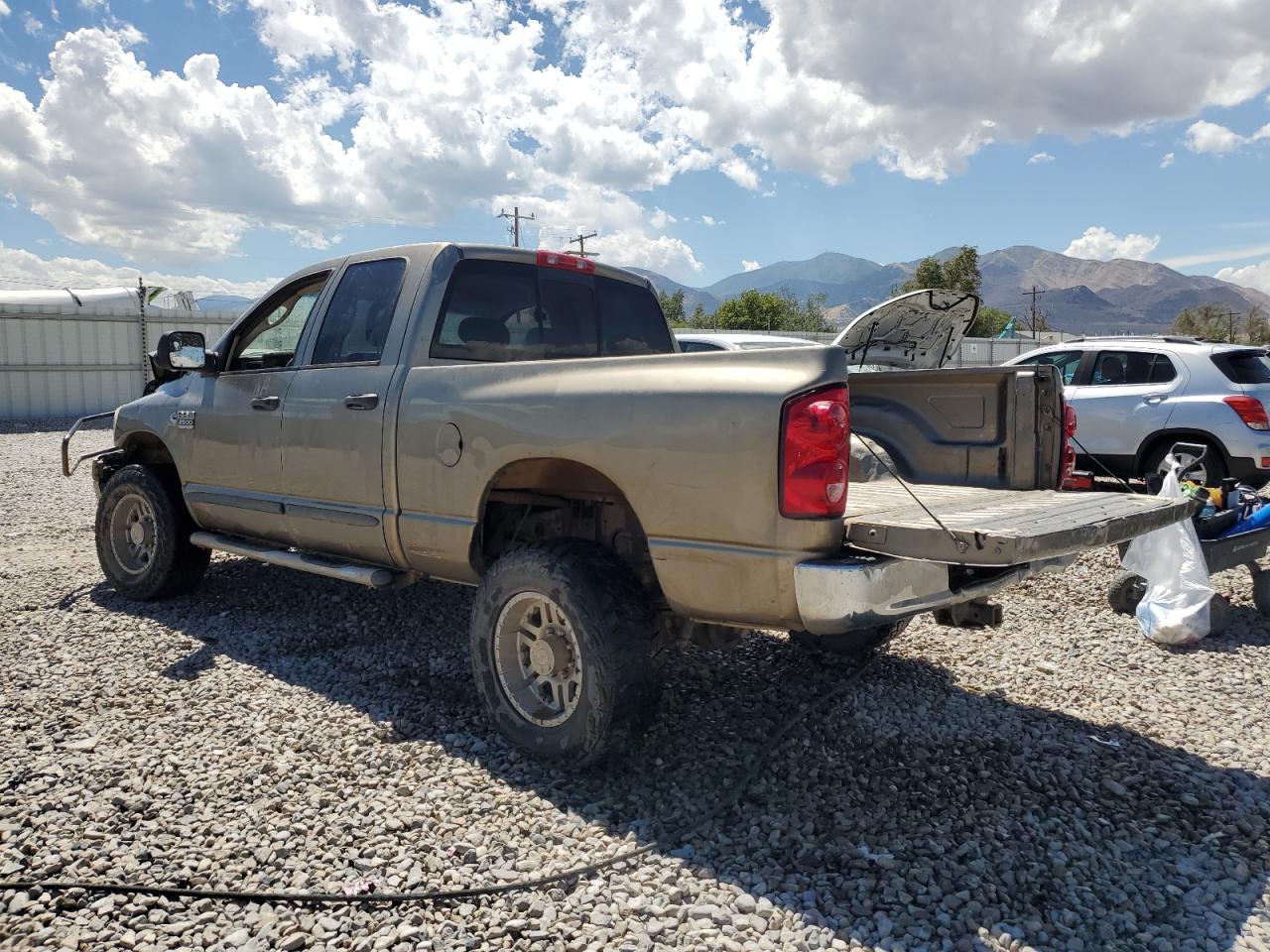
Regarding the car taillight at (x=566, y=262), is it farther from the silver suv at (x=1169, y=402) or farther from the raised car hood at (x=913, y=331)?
the silver suv at (x=1169, y=402)

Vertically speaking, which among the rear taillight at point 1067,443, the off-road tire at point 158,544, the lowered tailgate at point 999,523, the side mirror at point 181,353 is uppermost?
the side mirror at point 181,353

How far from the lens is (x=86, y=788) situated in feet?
10.5

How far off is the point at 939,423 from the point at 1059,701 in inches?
Answer: 55.9

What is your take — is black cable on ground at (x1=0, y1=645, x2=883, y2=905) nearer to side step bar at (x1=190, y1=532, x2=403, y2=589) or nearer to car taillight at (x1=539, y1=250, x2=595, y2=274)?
side step bar at (x1=190, y1=532, x2=403, y2=589)

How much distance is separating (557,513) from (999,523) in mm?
1869

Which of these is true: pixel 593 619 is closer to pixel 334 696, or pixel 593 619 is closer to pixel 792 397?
pixel 792 397

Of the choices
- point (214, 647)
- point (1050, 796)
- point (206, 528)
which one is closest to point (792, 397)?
point (1050, 796)

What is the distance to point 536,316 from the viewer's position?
4.40 meters

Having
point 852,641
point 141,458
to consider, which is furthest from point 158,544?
point 852,641

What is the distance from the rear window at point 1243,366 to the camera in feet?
27.7

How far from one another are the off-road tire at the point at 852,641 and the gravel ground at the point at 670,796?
10 cm

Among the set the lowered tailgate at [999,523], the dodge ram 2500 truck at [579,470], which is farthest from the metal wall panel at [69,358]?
the lowered tailgate at [999,523]

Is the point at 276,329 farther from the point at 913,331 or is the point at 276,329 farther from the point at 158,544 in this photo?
the point at 913,331

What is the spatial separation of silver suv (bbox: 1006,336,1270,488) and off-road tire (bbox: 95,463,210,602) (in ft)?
23.2
